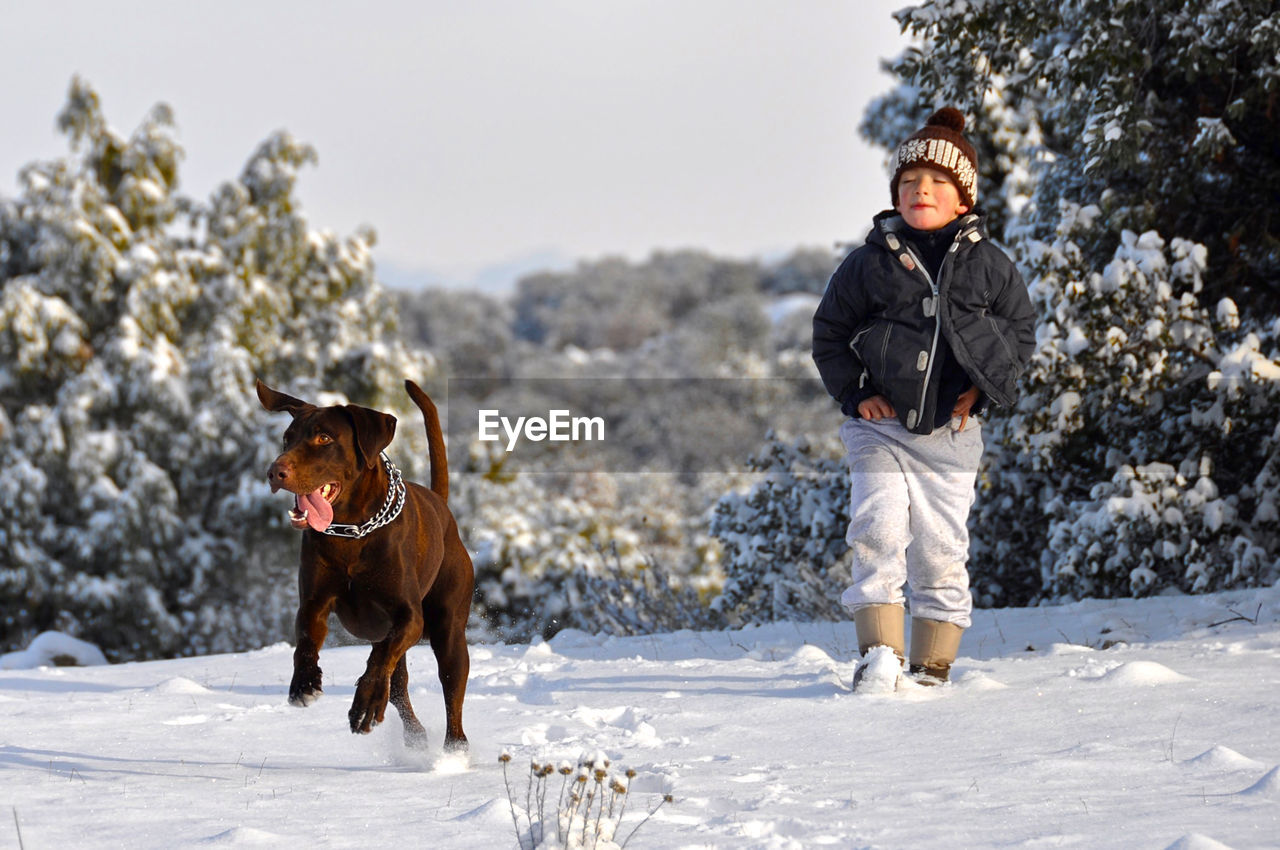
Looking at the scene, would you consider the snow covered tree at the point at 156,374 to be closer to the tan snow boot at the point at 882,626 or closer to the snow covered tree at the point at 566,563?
the snow covered tree at the point at 566,563

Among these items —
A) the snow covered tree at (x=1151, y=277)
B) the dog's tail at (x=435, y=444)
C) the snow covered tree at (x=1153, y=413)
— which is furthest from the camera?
the snow covered tree at (x=1153, y=413)

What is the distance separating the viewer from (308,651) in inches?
155

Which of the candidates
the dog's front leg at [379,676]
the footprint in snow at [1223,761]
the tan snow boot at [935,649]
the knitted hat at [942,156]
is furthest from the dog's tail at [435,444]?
the footprint in snow at [1223,761]

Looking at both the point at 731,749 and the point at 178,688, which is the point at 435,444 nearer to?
the point at 731,749

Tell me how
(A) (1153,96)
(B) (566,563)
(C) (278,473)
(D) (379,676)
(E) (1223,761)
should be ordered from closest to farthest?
(E) (1223,761)
(C) (278,473)
(D) (379,676)
(A) (1153,96)
(B) (566,563)

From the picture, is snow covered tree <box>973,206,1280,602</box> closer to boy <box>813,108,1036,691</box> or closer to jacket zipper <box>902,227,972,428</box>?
boy <box>813,108,1036,691</box>

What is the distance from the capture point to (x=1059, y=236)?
28.1 ft

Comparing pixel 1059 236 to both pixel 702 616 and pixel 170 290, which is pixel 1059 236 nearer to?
pixel 702 616

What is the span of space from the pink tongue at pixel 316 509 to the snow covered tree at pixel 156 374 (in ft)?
44.9

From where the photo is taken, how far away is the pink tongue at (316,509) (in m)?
3.80

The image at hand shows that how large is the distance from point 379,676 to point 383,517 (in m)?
0.46

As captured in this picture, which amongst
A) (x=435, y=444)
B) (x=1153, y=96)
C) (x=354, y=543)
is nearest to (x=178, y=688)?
(x=435, y=444)

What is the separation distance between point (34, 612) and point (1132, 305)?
1553 centimetres

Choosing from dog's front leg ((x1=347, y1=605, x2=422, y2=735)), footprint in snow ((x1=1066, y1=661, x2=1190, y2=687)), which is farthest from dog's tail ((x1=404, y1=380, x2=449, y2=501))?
footprint in snow ((x1=1066, y1=661, x2=1190, y2=687))
